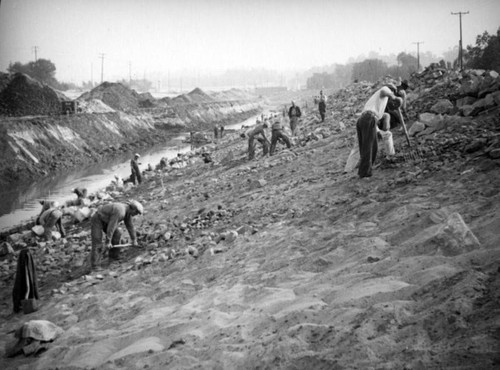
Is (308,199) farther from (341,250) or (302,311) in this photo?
(302,311)

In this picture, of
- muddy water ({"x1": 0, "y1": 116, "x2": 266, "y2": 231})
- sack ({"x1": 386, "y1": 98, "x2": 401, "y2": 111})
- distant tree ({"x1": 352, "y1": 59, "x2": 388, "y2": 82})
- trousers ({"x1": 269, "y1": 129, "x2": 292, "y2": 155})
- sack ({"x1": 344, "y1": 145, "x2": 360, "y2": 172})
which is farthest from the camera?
distant tree ({"x1": 352, "y1": 59, "x2": 388, "y2": 82})

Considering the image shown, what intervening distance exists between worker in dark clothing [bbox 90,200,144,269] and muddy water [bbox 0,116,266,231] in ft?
19.2

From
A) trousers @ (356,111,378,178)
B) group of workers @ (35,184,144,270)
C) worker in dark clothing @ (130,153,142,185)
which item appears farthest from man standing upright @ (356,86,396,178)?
worker in dark clothing @ (130,153,142,185)

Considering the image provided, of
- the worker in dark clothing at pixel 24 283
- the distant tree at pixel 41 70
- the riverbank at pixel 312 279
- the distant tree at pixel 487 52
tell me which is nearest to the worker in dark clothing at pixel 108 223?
the riverbank at pixel 312 279

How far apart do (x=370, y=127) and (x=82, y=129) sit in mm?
21663

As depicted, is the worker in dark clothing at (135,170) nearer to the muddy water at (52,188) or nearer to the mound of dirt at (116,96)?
the muddy water at (52,188)

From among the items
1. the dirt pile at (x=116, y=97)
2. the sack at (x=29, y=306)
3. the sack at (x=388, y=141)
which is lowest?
the sack at (x=29, y=306)

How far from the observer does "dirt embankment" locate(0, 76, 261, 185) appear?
57.7 feet

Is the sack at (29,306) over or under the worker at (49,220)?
under

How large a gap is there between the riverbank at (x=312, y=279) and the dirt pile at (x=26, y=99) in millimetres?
21954

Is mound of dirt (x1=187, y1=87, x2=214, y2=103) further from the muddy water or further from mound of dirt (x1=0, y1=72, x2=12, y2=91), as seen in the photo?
the muddy water

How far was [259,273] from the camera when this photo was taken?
12.6 feet

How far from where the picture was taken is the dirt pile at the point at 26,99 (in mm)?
24812

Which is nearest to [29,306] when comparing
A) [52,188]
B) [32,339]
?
[32,339]
